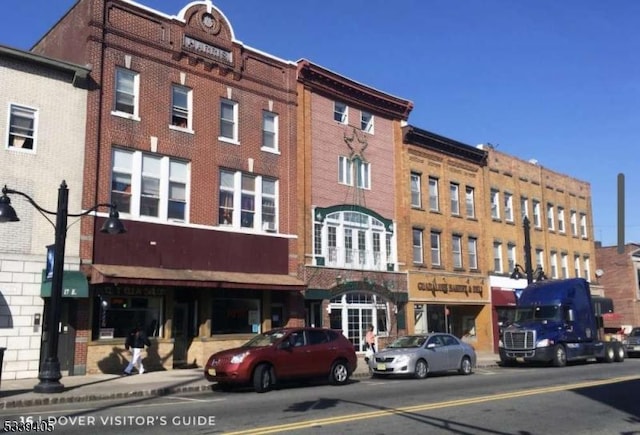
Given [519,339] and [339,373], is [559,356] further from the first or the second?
[339,373]

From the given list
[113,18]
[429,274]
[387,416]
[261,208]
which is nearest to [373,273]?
[429,274]

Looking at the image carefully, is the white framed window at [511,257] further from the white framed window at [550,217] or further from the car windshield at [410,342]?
the car windshield at [410,342]

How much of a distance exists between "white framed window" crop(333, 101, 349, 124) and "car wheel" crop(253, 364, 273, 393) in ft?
54.4

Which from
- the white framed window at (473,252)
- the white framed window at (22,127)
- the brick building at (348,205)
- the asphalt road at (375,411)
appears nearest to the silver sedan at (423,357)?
the asphalt road at (375,411)

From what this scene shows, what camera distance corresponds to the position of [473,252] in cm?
3600

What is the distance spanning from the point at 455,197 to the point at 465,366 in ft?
51.5

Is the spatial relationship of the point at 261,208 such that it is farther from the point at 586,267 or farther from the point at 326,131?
the point at 586,267

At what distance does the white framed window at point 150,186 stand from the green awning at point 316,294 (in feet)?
20.8

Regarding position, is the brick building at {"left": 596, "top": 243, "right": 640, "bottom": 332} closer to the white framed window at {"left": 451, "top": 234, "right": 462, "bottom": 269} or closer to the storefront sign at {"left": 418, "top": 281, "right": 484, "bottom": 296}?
the storefront sign at {"left": 418, "top": 281, "right": 484, "bottom": 296}

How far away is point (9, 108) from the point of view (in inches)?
765

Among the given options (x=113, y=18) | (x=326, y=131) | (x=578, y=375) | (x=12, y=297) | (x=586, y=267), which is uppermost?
A: (x=113, y=18)

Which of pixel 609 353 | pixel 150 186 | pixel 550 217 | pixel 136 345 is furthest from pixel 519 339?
pixel 550 217

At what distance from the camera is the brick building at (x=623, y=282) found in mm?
49094

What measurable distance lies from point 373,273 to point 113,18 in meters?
15.6
